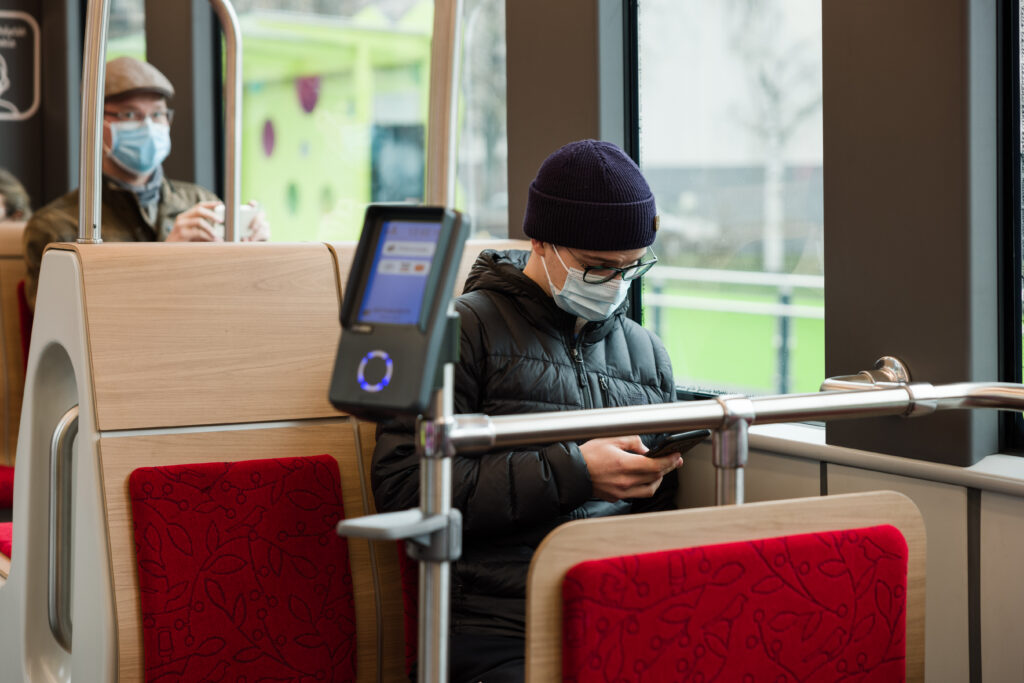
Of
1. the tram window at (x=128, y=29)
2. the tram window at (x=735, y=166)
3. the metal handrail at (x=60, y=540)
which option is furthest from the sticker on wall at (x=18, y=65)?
the metal handrail at (x=60, y=540)

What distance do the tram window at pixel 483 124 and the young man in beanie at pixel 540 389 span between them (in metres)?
1.12

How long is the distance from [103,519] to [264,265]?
1.80 feet

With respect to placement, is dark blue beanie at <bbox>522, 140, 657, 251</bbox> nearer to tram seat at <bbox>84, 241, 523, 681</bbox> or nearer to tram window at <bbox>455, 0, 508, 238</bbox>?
tram seat at <bbox>84, 241, 523, 681</bbox>

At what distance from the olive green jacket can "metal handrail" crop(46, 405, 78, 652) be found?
148 cm

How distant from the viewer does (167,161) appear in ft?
16.5

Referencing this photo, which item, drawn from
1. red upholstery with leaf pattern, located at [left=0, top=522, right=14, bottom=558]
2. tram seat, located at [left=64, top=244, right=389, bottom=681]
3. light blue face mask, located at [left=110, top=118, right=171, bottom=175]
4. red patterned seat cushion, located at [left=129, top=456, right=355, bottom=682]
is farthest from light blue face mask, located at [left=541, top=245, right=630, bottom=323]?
light blue face mask, located at [left=110, top=118, right=171, bottom=175]

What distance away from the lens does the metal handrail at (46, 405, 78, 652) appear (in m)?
2.14

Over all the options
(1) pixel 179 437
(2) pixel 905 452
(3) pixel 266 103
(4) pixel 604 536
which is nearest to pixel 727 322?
(2) pixel 905 452

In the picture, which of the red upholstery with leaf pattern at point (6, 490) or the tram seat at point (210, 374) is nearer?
the tram seat at point (210, 374)

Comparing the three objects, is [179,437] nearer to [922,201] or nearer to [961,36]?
[922,201]

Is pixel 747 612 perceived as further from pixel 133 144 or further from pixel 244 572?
pixel 133 144

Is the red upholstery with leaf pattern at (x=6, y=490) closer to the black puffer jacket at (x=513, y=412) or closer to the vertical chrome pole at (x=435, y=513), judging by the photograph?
the black puffer jacket at (x=513, y=412)

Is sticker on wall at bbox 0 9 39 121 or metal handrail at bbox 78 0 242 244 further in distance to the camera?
sticker on wall at bbox 0 9 39 121

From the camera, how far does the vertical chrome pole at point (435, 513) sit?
45.4 inches
